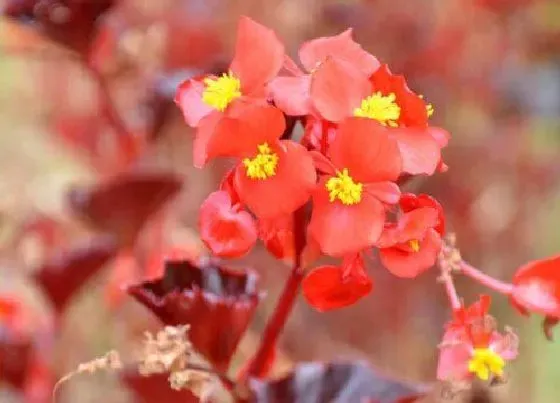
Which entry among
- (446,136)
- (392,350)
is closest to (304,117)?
(446,136)

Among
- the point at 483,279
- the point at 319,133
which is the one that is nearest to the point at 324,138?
the point at 319,133

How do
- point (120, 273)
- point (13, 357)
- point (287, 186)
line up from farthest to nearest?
point (120, 273) → point (13, 357) → point (287, 186)

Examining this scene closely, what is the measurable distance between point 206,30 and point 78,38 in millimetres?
420

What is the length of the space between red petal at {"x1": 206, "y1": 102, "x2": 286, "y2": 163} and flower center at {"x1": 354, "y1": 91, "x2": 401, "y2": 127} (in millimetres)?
30

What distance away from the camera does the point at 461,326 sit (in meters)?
0.40

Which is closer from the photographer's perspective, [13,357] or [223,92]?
[223,92]

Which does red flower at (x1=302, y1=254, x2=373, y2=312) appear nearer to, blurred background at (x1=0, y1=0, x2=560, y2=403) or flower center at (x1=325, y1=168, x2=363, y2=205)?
flower center at (x1=325, y1=168, x2=363, y2=205)

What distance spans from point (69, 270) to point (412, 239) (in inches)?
12.5

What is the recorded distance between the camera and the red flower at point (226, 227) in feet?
1.19

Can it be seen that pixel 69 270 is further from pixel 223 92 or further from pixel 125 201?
pixel 223 92

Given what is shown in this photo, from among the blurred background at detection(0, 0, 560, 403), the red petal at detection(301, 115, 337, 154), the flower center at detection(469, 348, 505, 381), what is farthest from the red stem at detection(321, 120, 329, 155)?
the blurred background at detection(0, 0, 560, 403)

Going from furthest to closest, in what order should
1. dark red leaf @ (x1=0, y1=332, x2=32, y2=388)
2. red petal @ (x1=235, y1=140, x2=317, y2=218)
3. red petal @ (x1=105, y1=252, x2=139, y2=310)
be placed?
1. red petal @ (x1=105, y1=252, x2=139, y2=310)
2. dark red leaf @ (x1=0, y1=332, x2=32, y2=388)
3. red petal @ (x1=235, y1=140, x2=317, y2=218)

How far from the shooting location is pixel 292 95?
0.36 meters

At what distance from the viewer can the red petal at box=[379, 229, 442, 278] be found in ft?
1.20
